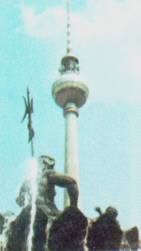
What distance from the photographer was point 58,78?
45.2 m

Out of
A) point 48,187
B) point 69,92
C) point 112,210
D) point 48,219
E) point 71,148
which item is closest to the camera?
point 48,219

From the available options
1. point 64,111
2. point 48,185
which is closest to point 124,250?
Result: point 48,185

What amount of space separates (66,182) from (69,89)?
1521 inches

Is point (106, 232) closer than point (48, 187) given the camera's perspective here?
Yes

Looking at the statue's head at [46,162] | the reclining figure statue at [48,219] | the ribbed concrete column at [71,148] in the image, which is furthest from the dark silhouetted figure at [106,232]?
the ribbed concrete column at [71,148]

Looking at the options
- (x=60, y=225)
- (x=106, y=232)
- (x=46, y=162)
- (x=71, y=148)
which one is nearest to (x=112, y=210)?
(x=106, y=232)

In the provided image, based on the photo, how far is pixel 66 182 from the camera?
5.68 metres

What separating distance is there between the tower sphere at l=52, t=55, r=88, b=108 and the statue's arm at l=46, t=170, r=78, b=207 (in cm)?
3774

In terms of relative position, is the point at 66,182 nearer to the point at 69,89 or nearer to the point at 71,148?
the point at 71,148

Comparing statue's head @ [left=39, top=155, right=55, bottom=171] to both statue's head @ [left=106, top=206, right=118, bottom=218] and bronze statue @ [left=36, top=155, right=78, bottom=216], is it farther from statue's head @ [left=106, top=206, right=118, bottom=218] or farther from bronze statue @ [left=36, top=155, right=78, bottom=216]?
statue's head @ [left=106, top=206, right=118, bottom=218]

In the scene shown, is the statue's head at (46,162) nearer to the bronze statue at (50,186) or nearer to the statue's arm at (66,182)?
the bronze statue at (50,186)

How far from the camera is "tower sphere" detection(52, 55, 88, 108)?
144ft

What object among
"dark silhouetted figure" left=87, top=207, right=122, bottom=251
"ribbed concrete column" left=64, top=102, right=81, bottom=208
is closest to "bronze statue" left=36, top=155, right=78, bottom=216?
"dark silhouetted figure" left=87, top=207, right=122, bottom=251

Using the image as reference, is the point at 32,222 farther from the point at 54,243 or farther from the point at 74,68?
Result: the point at 74,68
